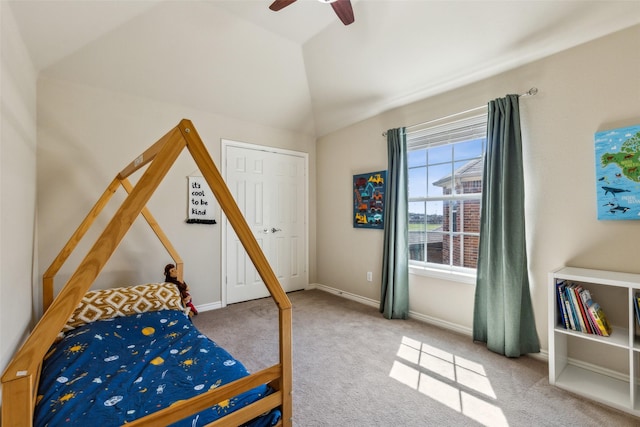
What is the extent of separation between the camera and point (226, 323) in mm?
3090

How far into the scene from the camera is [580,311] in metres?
1.91

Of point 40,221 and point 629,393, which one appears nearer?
point 629,393

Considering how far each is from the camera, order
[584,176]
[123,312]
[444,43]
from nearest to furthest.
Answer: [584,176], [123,312], [444,43]

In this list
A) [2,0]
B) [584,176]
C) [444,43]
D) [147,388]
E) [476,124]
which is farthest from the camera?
[476,124]

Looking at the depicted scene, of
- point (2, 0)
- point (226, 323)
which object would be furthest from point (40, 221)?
point (226, 323)

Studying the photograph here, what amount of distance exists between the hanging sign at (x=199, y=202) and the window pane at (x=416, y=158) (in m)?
2.45

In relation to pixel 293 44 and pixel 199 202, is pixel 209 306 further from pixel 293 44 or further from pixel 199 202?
pixel 293 44

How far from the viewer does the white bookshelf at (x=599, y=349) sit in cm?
178

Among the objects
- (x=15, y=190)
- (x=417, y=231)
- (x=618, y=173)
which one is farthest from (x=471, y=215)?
(x=15, y=190)

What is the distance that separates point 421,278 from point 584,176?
5.46ft

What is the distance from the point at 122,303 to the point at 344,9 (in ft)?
9.52

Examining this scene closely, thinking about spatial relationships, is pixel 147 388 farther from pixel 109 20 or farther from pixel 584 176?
pixel 584 176

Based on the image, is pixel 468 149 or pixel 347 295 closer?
pixel 468 149

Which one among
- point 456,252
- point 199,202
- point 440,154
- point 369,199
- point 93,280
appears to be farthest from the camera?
point 369,199
